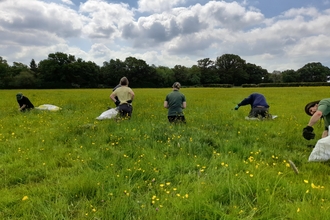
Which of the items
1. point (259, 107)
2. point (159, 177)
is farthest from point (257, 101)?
point (159, 177)

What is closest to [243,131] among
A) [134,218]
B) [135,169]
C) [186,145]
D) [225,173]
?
[186,145]

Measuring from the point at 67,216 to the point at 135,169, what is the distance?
148 centimetres

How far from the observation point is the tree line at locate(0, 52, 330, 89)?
77.6 m

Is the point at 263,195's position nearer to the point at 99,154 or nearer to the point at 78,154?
the point at 99,154

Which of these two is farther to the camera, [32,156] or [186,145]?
[186,145]

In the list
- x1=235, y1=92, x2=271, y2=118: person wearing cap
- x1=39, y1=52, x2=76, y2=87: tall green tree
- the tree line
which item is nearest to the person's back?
x1=235, y1=92, x2=271, y2=118: person wearing cap

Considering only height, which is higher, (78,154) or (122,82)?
(122,82)

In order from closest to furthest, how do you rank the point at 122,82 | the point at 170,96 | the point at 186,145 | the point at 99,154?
the point at 99,154 → the point at 186,145 → the point at 170,96 → the point at 122,82

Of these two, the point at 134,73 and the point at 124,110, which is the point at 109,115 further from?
the point at 134,73

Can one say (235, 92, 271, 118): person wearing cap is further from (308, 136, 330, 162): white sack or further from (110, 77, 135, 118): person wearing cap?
(308, 136, 330, 162): white sack

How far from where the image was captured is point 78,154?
5328mm

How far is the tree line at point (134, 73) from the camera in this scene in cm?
7755

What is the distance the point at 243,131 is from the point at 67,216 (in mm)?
5613

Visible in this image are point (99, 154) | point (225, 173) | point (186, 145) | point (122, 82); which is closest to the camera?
point (225, 173)
